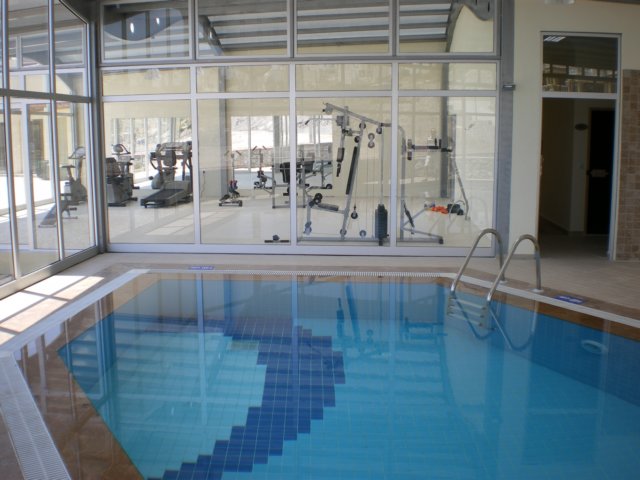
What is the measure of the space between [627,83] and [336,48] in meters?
3.41

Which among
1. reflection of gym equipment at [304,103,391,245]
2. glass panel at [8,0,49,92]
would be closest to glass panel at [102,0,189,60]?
glass panel at [8,0,49,92]

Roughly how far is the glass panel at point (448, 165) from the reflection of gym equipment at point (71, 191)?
12.7 feet

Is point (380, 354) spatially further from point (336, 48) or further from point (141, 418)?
point (336, 48)

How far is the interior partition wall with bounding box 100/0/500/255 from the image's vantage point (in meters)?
8.24

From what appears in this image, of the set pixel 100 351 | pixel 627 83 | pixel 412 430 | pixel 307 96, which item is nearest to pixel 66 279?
pixel 100 351

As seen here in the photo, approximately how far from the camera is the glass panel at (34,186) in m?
6.81

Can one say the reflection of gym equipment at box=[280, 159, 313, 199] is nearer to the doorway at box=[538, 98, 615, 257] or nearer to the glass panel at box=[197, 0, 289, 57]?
the glass panel at box=[197, 0, 289, 57]

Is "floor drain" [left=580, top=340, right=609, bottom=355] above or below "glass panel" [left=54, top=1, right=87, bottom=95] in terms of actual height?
below

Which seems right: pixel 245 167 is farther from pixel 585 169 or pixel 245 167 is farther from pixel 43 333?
pixel 585 169

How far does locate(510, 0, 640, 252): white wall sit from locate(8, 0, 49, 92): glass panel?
520 cm

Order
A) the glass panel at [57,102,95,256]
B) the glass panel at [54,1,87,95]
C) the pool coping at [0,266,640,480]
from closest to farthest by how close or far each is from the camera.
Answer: the pool coping at [0,266,640,480], the glass panel at [54,1,87,95], the glass panel at [57,102,95,256]

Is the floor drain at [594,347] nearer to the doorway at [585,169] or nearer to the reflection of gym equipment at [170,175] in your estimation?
the doorway at [585,169]

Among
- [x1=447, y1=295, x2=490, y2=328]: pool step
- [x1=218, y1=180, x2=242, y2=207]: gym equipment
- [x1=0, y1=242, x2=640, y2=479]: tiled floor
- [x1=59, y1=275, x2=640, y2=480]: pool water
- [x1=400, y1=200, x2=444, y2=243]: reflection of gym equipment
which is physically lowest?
[x1=59, y1=275, x2=640, y2=480]: pool water

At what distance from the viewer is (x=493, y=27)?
8.08 metres
